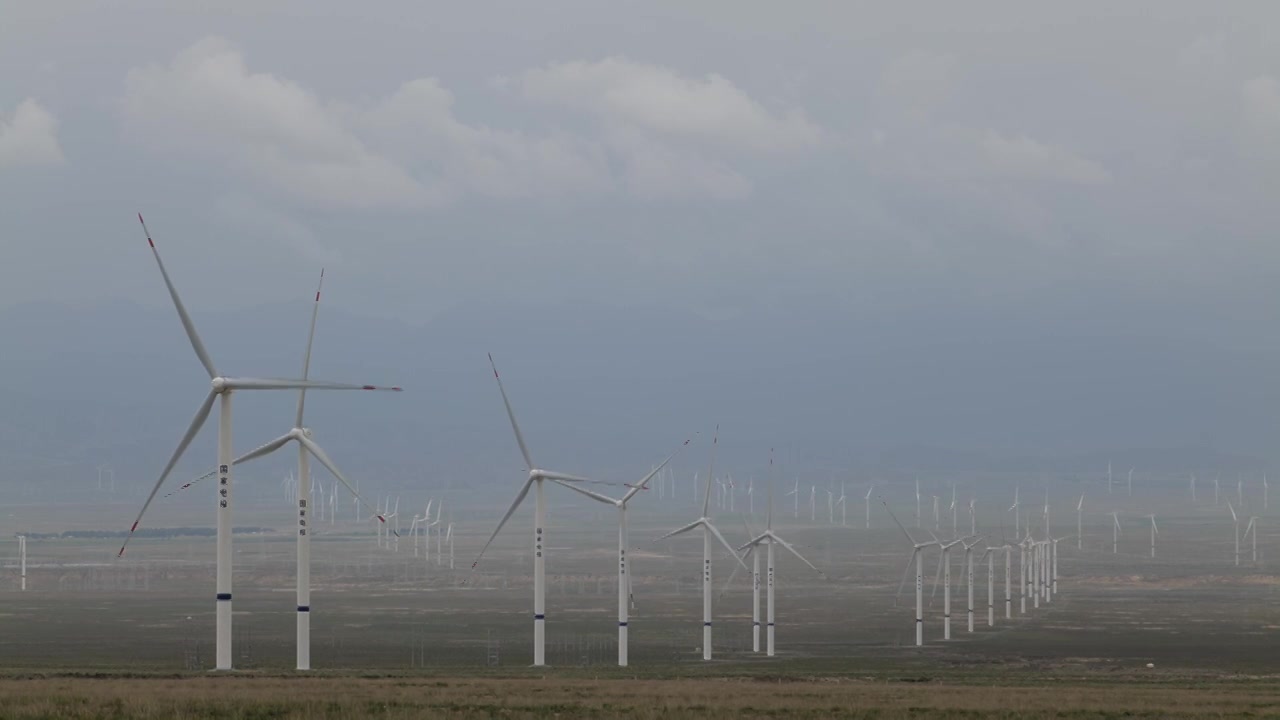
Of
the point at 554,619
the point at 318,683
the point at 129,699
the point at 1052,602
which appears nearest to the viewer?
the point at 129,699

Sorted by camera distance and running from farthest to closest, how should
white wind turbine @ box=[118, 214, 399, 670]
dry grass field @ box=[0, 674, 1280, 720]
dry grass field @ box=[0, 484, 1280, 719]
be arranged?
white wind turbine @ box=[118, 214, 399, 670] < dry grass field @ box=[0, 484, 1280, 719] < dry grass field @ box=[0, 674, 1280, 720]

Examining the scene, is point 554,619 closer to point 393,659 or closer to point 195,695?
point 393,659

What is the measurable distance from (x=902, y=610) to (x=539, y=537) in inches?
3919

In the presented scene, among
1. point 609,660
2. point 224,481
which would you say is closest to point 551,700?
point 224,481

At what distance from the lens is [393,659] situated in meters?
105

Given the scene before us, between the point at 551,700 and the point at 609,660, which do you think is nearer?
the point at 551,700

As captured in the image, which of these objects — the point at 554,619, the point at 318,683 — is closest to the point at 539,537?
the point at 318,683

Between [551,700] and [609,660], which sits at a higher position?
[551,700]

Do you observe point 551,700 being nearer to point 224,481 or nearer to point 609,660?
point 224,481

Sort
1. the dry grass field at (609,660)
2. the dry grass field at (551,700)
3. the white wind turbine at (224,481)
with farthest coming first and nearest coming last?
the white wind turbine at (224,481) → the dry grass field at (609,660) → the dry grass field at (551,700)

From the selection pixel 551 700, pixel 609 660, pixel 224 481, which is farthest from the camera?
pixel 609 660

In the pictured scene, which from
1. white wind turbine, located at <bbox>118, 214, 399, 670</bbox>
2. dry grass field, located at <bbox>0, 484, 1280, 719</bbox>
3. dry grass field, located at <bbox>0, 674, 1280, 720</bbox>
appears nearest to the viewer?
dry grass field, located at <bbox>0, 674, 1280, 720</bbox>

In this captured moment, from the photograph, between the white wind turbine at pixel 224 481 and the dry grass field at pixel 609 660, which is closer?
the dry grass field at pixel 609 660

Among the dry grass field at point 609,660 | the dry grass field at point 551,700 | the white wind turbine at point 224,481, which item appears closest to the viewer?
the dry grass field at point 551,700
